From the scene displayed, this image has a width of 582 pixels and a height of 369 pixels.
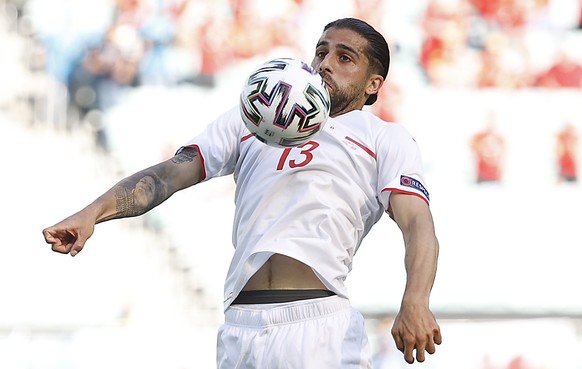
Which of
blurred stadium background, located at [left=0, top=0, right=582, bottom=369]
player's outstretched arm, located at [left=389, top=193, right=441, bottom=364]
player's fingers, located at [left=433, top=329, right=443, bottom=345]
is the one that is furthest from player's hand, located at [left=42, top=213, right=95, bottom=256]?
blurred stadium background, located at [left=0, top=0, right=582, bottom=369]

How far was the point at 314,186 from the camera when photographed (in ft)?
12.4

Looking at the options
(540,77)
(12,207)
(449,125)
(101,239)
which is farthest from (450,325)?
(12,207)

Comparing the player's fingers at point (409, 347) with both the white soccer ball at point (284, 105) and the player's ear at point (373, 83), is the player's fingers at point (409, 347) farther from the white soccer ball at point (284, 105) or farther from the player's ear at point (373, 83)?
the player's ear at point (373, 83)

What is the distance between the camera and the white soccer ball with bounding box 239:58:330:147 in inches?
138

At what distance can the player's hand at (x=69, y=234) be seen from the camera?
11.0 ft

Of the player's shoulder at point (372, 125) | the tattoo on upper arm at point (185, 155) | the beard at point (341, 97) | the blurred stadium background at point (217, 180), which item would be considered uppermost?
the beard at point (341, 97)

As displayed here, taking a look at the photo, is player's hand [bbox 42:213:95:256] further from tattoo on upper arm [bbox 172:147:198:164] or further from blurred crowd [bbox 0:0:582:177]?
blurred crowd [bbox 0:0:582:177]

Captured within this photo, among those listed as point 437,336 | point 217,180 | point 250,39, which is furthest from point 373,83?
point 250,39

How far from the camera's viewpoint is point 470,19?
354 inches

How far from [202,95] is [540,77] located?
2758mm

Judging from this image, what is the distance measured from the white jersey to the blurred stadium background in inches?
174

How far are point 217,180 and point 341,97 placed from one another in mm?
4567

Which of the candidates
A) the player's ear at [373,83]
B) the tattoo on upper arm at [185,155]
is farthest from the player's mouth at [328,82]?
the tattoo on upper arm at [185,155]

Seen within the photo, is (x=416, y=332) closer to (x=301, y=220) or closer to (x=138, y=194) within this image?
(x=301, y=220)
